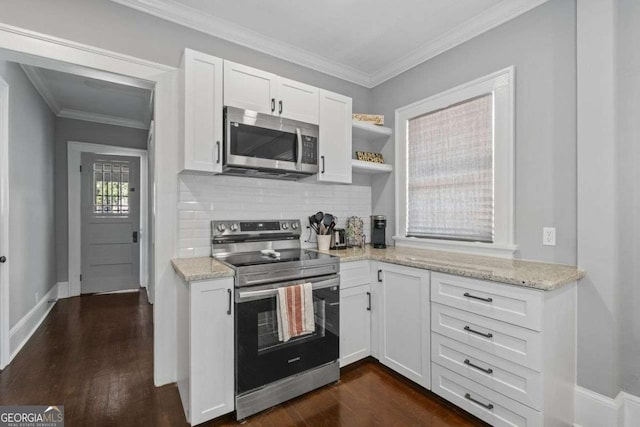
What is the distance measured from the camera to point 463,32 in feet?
7.99

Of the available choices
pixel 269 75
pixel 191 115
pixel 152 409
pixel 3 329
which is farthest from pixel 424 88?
pixel 3 329

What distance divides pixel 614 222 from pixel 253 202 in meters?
2.46

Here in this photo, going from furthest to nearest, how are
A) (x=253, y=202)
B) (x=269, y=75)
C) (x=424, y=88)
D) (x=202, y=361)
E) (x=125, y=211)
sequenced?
(x=125, y=211) < (x=424, y=88) < (x=253, y=202) < (x=269, y=75) < (x=202, y=361)

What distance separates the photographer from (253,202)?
260 cm

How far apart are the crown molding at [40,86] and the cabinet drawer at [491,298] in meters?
4.30

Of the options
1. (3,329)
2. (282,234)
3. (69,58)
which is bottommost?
(3,329)

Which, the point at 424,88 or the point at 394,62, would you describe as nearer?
the point at 424,88

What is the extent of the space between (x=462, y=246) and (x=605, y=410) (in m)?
1.24

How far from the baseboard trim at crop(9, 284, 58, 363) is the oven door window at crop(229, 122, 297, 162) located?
2.63m

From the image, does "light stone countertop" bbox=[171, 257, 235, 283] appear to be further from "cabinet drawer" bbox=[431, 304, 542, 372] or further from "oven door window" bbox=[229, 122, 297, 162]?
"cabinet drawer" bbox=[431, 304, 542, 372]

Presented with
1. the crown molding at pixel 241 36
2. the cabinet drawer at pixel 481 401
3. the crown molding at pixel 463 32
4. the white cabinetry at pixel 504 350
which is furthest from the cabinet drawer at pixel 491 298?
the crown molding at pixel 241 36

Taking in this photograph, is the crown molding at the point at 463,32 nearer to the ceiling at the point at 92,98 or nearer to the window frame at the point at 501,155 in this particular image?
the window frame at the point at 501,155

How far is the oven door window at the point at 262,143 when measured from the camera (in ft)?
7.02

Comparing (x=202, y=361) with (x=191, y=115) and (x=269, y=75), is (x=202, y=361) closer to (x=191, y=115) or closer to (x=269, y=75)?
(x=191, y=115)
